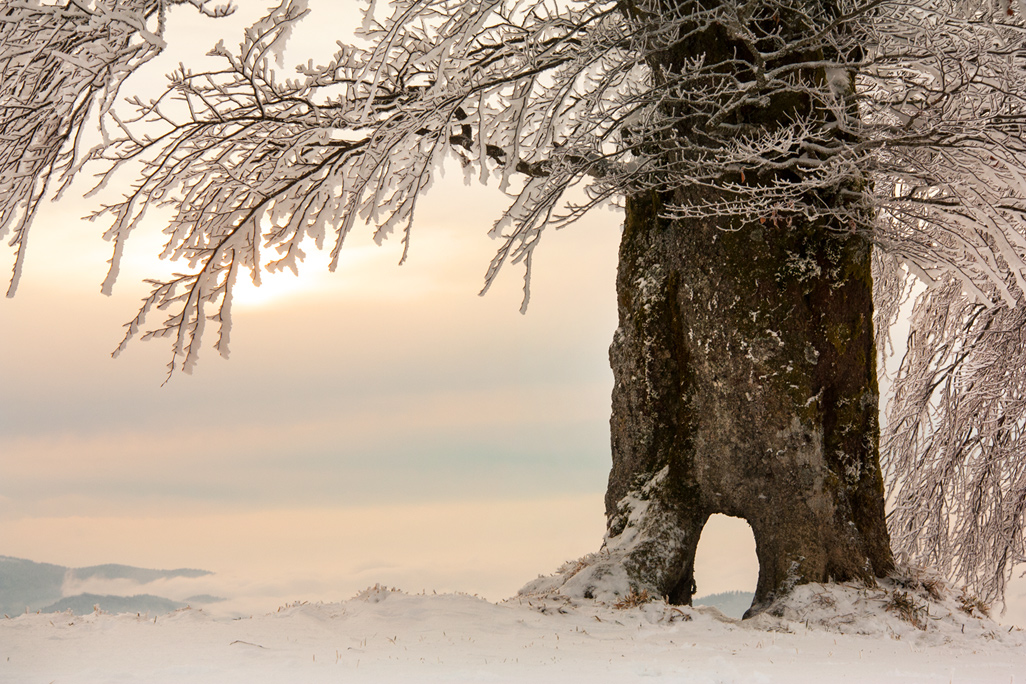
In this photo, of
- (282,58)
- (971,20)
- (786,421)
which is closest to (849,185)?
(971,20)

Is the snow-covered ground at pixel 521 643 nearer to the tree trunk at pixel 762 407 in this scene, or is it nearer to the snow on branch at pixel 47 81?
the tree trunk at pixel 762 407

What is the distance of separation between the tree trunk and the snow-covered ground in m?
0.47

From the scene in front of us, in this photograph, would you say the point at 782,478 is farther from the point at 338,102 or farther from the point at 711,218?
the point at 338,102

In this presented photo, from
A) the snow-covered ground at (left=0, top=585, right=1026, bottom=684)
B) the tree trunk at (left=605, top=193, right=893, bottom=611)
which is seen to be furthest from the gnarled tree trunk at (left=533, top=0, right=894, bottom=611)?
the snow-covered ground at (left=0, top=585, right=1026, bottom=684)

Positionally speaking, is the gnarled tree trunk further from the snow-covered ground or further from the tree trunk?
the snow-covered ground

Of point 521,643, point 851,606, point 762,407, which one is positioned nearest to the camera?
point 521,643

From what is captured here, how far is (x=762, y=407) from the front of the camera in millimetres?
Answer: 6035

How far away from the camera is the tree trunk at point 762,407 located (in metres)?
6.02

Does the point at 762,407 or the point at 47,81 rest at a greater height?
the point at 47,81

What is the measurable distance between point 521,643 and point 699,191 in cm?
345

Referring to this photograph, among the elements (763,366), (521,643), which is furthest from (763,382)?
(521,643)

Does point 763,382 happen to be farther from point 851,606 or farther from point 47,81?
point 47,81

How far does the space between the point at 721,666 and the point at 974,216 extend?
347cm

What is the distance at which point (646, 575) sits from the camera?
6211 millimetres
